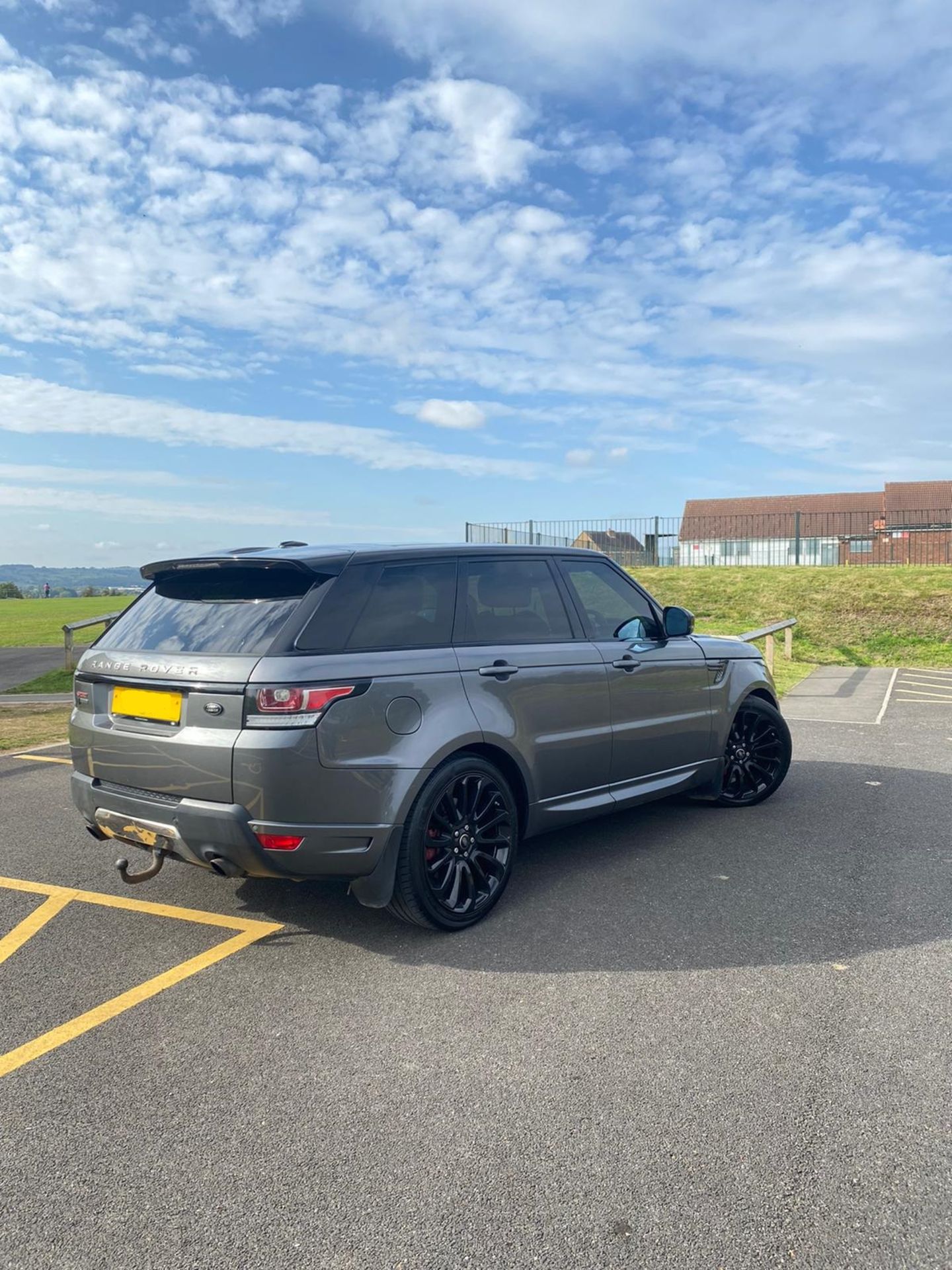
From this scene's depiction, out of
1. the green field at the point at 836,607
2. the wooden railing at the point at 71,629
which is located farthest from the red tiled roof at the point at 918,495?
the wooden railing at the point at 71,629

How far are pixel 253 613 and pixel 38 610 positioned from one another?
40.2 m

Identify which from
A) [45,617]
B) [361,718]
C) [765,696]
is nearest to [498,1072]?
[361,718]

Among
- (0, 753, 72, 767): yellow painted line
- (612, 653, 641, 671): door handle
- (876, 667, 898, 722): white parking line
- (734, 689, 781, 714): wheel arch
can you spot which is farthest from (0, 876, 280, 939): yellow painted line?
(876, 667, 898, 722): white parking line

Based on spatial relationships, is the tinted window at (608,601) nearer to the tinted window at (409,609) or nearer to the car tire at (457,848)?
the tinted window at (409,609)

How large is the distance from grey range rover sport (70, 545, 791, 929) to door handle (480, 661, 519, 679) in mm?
12

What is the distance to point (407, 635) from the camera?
168 inches

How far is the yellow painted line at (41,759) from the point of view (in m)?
8.39

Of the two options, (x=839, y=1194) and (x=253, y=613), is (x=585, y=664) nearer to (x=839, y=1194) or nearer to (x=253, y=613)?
(x=253, y=613)

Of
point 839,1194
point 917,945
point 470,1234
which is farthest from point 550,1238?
point 917,945

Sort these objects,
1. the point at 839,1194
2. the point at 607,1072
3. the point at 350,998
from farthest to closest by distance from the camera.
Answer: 1. the point at 350,998
2. the point at 607,1072
3. the point at 839,1194

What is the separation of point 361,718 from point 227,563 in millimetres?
982

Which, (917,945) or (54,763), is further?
(54,763)

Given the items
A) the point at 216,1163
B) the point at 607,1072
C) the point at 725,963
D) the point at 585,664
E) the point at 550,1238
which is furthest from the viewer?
the point at 585,664

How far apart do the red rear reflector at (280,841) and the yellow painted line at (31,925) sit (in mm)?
1285
